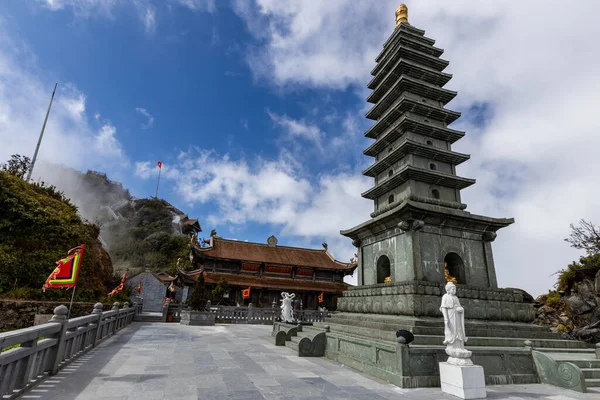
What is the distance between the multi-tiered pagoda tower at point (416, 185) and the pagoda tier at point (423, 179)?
0.04 metres

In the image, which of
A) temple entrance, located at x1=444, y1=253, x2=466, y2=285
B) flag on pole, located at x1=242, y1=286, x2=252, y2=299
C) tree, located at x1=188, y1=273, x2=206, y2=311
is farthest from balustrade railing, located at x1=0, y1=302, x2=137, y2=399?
flag on pole, located at x1=242, y1=286, x2=252, y2=299

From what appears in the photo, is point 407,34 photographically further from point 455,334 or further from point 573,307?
point 573,307

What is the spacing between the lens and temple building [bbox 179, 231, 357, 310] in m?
28.0

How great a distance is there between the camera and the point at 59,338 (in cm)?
668

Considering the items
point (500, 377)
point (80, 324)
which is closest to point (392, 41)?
point (500, 377)

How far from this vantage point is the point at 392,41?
16109mm

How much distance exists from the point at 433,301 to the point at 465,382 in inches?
134

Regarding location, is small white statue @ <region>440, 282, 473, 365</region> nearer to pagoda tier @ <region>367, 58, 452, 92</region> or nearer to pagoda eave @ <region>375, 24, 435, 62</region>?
pagoda tier @ <region>367, 58, 452, 92</region>

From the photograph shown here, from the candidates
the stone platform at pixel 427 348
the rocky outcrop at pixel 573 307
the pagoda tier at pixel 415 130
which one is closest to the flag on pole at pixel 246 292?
the stone platform at pixel 427 348

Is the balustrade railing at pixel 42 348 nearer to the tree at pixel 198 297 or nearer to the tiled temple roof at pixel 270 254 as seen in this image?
the tree at pixel 198 297

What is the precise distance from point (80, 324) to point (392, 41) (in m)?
18.2

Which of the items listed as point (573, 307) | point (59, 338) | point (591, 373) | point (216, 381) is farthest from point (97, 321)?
point (573, 307)

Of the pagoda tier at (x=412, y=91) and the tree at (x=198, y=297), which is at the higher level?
the pagoda tier at (x=412, y=91)

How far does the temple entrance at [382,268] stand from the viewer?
12.7 metres
